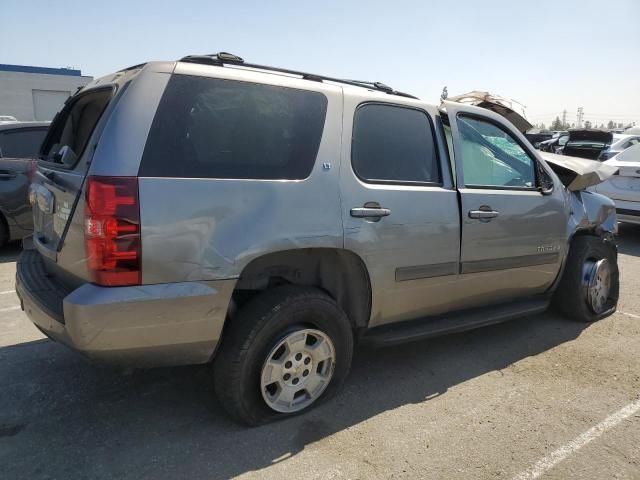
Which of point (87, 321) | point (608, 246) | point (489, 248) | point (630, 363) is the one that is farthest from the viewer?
point (608, 246)

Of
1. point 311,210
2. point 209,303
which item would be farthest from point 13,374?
point 311,210

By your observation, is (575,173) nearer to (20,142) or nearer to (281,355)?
(281,355)

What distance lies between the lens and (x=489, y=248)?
363cm

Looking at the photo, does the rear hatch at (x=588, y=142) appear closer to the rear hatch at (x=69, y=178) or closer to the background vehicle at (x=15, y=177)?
the background vehicle at (x=15, y=177)

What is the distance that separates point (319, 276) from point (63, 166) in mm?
1548

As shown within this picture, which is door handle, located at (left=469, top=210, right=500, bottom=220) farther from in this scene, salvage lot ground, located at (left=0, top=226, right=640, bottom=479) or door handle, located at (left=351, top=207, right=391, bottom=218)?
salvage lot ground, located at (left=0, top=226, right=640, bottom=479)

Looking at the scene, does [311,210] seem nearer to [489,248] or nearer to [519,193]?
[489,248]

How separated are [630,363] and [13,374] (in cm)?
446

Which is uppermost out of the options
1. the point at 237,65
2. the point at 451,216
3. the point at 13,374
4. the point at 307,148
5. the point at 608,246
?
the point at 237,65

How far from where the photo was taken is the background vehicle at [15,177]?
6461mm

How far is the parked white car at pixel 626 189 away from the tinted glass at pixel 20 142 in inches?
345

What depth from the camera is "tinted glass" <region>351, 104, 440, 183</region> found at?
306cm

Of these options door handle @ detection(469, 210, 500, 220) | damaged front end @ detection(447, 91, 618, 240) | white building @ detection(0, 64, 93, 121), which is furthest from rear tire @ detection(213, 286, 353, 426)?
white building @ detection(0, 64, 93, 121)

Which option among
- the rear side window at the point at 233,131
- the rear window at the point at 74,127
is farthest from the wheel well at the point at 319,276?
the rear window at the point at 74,127
